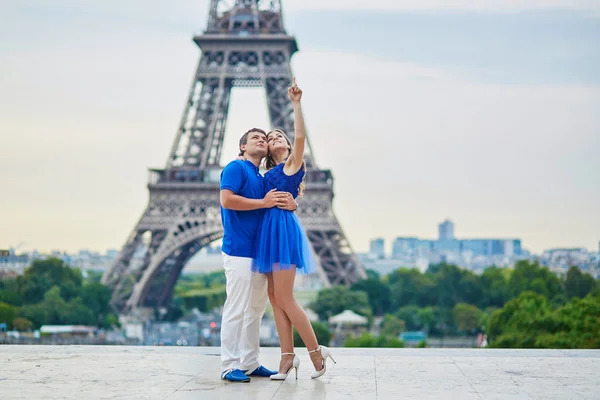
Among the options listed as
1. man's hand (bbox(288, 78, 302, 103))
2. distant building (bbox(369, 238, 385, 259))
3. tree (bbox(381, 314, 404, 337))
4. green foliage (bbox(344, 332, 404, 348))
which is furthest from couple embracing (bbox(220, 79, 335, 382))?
distant building (bbox(369, 238, 385, 259))

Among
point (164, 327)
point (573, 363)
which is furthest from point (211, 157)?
point (573, 363)

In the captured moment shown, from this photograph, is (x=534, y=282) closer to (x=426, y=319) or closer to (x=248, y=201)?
(x=426, y=319)

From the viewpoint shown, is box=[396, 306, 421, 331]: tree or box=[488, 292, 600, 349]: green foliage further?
box=[396, 306, 421, 331]: tree

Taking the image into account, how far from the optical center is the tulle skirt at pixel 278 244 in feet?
26.3

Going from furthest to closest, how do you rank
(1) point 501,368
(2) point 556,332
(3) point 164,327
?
(3) point 164,327 → (2) point 556,332 → (1) point 501,368

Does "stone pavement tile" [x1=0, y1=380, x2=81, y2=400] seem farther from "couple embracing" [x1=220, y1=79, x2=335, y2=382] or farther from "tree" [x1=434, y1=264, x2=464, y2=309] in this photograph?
"tree" [x1=434, y1=264, x2=464, y2=309]

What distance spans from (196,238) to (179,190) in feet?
6.58

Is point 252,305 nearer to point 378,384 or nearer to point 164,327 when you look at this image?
point 378,384

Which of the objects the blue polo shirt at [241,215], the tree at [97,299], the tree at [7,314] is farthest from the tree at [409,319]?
the blue polo shirt at [241,215]

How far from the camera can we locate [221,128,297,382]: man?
8086mm

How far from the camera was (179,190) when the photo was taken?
39.9 m

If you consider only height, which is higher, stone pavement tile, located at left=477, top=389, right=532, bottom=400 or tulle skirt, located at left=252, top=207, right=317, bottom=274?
tulle skirt, located at left=252, top=207, right=317, bottom=274

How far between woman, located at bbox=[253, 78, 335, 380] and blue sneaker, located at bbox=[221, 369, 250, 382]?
24 centimetres

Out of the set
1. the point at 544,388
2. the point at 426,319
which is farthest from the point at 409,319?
the point at 544,388
